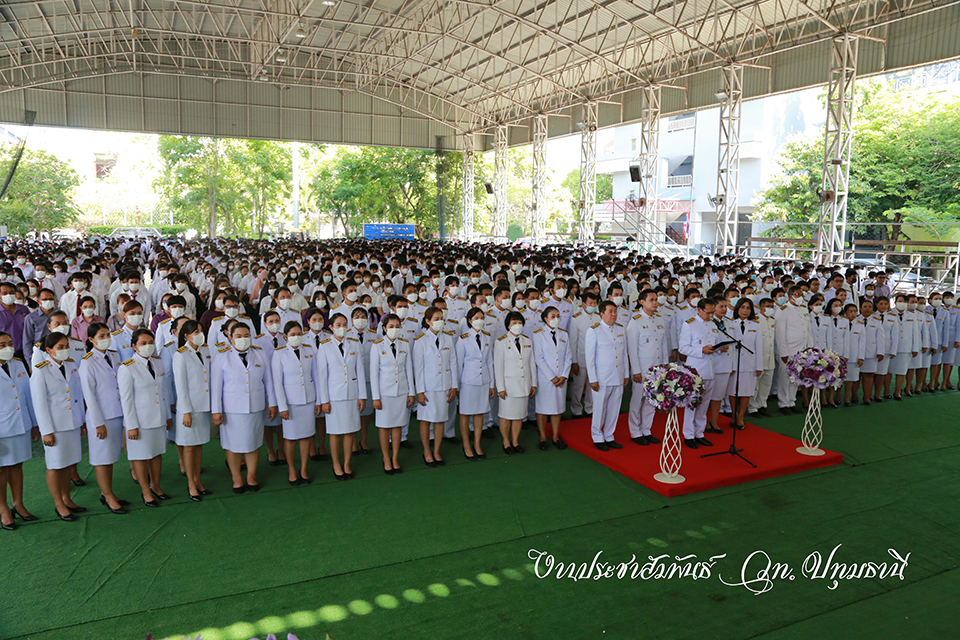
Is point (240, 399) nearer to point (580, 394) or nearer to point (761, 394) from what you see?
point (580, 394)

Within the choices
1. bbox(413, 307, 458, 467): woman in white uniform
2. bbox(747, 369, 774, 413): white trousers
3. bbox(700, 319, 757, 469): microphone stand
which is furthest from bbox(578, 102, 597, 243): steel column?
bbox(413, 307, 458, 467): woman in white uniform

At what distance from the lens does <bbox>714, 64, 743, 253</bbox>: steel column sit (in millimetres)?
18734

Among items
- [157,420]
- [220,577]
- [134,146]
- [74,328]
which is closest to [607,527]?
[220,577]

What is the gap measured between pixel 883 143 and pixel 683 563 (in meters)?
26.2

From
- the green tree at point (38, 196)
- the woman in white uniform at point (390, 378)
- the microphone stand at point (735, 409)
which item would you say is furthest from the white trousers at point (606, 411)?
the green tree at point (38, 196)

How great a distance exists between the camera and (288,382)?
219 inches

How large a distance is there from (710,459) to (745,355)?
5.59 ft

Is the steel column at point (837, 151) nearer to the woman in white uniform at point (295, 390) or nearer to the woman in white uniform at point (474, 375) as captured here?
the woman in white uniform at point (474, 375)

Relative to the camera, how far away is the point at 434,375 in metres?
6.07

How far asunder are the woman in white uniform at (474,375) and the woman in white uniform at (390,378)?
0.63 m

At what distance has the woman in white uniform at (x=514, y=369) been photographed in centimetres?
630

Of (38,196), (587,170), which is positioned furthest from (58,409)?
(38,196)

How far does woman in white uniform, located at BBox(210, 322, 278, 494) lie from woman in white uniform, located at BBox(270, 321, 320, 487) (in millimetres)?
107

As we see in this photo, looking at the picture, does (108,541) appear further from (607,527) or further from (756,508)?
(756,508)
